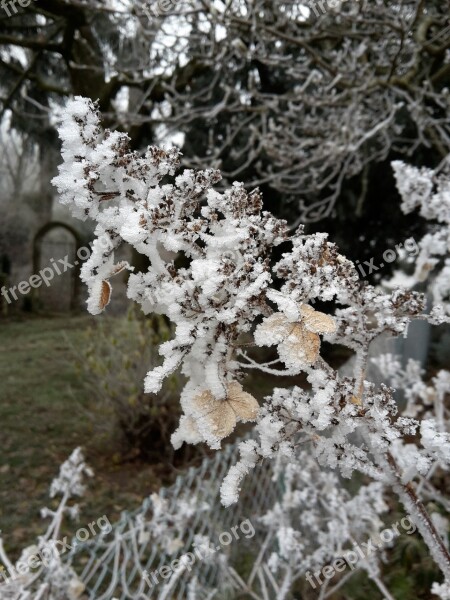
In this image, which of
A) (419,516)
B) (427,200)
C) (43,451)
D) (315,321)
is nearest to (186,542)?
(43,451)

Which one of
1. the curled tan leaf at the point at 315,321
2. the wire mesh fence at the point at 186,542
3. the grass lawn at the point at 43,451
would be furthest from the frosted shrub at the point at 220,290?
the grass lawn at the point at 43,451

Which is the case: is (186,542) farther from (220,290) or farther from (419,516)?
(220,290)

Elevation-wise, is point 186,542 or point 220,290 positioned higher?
Answer: point 220,290

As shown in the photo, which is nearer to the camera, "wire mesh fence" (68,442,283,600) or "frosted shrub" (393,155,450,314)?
"frosted shrub" (393,155,450,314)

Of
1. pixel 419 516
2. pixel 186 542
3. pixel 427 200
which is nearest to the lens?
pixel 419 516

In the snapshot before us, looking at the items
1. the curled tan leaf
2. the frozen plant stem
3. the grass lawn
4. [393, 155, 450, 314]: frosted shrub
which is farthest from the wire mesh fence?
the curled tan leaf

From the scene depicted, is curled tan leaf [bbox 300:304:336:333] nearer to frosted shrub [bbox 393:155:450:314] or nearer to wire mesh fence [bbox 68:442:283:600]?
frosted shrub [bbox 393:155:450:314]
